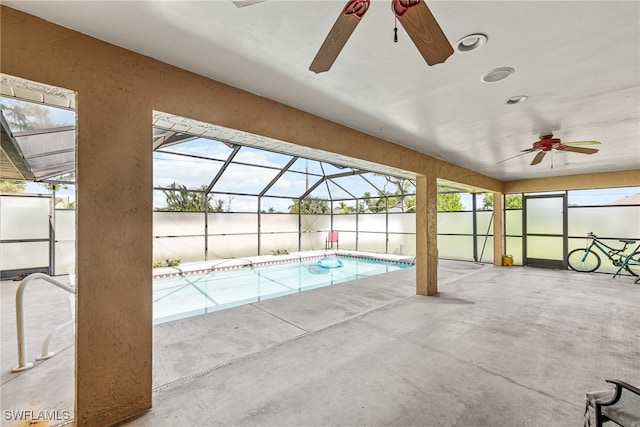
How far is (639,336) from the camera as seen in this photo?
9.86 ft

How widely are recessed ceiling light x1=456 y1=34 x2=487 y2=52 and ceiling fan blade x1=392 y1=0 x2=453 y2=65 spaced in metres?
0.58

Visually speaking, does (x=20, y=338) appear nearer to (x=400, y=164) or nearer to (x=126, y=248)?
(x=126, y=248)

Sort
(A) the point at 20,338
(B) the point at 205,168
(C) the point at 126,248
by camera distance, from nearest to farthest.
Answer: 1. (C) the point at 126,248
2. (A) the point at 20,338
3. (B) the point at 205,168

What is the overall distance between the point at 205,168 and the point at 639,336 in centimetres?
822

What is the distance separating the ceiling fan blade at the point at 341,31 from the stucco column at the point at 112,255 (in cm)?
133

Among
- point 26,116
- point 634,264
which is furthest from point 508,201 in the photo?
point 26,116

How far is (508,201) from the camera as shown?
799 cm

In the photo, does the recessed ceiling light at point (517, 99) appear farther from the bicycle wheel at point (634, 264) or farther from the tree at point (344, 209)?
the tree at point (344, 209)

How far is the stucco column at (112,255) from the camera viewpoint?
1.65 meters

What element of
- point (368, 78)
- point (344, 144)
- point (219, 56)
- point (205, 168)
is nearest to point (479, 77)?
point (368, 78)

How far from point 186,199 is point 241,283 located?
325 cm

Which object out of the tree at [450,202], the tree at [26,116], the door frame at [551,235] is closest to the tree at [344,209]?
the tree at [450,202]

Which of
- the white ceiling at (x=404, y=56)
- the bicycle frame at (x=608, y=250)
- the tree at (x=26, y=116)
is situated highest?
the white ceiling at (x=404, y=56)

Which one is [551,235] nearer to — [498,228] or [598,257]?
[598,257]
